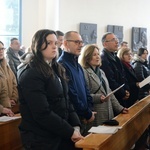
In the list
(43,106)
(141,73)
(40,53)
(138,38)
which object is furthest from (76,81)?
(138,38)

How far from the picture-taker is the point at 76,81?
3.07 m

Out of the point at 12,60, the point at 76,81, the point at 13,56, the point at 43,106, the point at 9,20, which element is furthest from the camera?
the point at 9,20

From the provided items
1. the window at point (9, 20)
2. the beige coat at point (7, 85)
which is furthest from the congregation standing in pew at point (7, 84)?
the window at point (9, 20)

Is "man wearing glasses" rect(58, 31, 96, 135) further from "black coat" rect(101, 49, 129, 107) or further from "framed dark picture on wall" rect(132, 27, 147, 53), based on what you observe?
"framed dark picture on wall" rect(132, 27, 147, 53)

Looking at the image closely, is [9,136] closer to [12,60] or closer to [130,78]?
[130,78]

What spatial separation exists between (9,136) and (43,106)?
1.06m

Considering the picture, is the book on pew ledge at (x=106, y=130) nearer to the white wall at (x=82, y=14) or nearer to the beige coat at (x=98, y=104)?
the beige coat at (x=98, y=104)

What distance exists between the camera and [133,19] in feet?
36.0

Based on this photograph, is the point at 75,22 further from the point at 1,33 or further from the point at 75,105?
the point at 75,105

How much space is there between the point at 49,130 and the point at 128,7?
9.08 m

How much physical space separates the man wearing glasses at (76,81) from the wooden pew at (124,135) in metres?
0.35

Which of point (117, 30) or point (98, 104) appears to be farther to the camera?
point (117, 30)

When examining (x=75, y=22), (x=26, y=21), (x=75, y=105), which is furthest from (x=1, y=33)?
(x=75, y=105)

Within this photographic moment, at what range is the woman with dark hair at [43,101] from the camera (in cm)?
230
